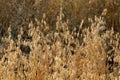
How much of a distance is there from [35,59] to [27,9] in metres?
2.06

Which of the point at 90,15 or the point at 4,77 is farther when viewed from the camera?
the point at 90,15

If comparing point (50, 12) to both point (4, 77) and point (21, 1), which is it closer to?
point (21, 1)

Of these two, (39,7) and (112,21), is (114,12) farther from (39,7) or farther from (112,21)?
(39,7)

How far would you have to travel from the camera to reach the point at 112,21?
434 centimetres

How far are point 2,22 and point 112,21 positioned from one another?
50.5 inches

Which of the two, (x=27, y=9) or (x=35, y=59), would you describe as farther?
(x=27, y=9)

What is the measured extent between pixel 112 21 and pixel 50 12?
0.76 meters

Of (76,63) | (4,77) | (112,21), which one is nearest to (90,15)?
(112,21)

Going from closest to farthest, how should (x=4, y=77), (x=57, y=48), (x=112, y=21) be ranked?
(x=4, y=77) → (x=57, y=48) → (x=112, y=21)

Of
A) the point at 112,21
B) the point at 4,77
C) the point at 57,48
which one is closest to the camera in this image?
the point at 4,77

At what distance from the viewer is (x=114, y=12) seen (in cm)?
445

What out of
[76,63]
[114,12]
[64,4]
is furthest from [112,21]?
[76,63]

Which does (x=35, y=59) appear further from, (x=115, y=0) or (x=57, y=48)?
(x=115, y=0)

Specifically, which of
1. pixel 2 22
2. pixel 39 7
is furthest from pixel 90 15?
pixel 2 22
